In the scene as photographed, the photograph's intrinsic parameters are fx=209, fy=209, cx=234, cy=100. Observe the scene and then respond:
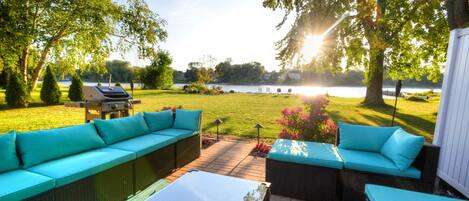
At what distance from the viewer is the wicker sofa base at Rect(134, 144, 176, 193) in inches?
106

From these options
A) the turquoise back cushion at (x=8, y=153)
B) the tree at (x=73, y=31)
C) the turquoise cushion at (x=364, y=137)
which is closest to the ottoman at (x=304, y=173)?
the turquoise cushion at (x=364, y=137)

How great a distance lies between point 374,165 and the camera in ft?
7.81

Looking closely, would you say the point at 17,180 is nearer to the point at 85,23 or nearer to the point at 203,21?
the point at 203,21

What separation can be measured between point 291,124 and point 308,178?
1898 millimetres

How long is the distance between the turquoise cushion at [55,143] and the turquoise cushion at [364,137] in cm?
339

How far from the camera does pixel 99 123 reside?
2.93 metres

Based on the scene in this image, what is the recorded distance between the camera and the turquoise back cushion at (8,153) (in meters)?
1.95

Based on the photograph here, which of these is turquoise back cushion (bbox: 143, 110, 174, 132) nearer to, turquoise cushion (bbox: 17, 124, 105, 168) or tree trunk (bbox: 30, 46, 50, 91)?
turquoise cushion (bbox: 17, 124, 105, 168)

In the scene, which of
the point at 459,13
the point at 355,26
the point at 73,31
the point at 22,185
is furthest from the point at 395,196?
the point at 73,31

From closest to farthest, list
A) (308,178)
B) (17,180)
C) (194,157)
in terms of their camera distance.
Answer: (17,180) < (308,178) < (194,157)

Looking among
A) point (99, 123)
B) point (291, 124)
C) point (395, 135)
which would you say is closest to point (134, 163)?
point (99, 123)

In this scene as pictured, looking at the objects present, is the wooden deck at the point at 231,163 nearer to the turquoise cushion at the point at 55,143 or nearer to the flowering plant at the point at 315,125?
Result: the flowering plant at the point at 315,125

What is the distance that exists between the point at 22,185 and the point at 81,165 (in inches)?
18.4

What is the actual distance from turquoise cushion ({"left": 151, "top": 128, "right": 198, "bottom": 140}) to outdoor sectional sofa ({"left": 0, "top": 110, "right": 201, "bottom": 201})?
0.06 feet
